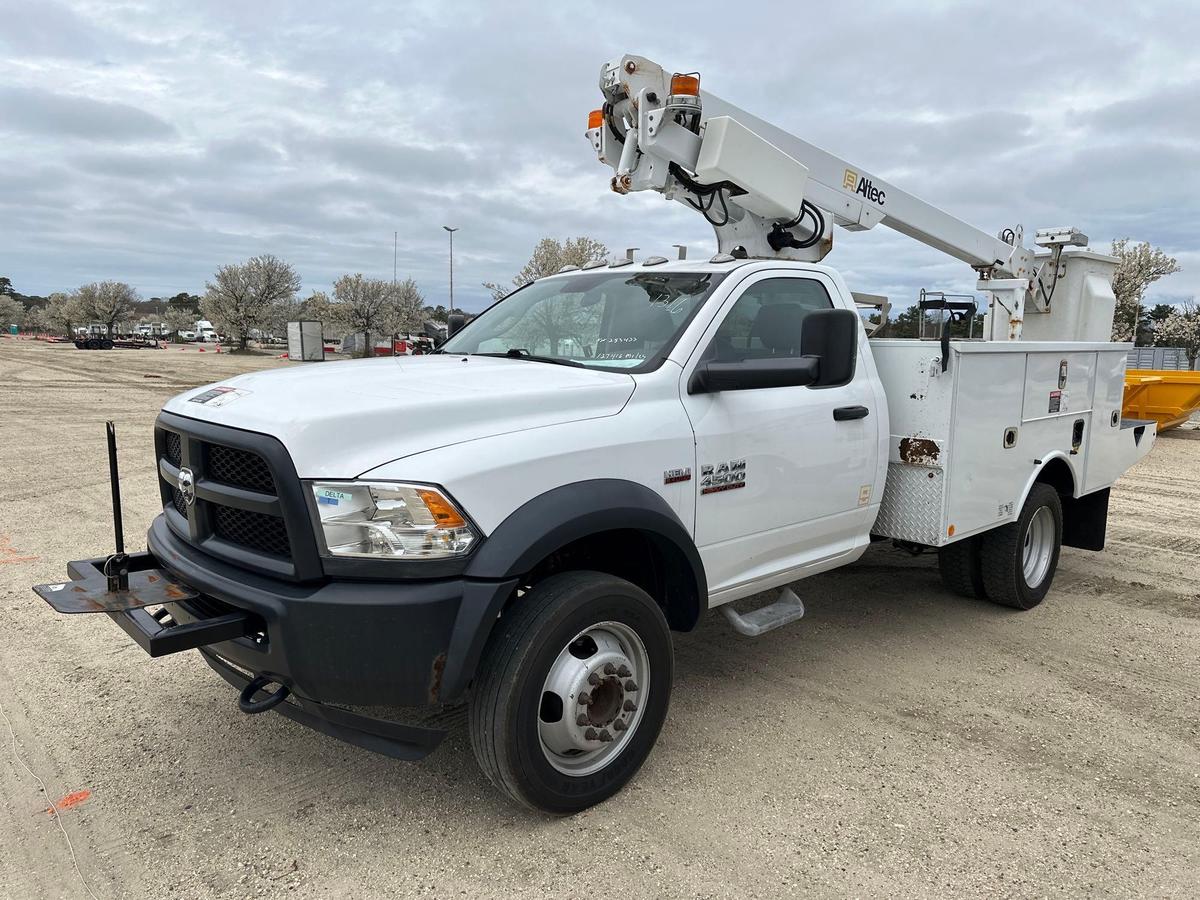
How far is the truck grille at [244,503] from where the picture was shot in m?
2.48

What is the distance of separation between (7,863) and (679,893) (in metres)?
2.16

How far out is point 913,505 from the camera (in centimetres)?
439

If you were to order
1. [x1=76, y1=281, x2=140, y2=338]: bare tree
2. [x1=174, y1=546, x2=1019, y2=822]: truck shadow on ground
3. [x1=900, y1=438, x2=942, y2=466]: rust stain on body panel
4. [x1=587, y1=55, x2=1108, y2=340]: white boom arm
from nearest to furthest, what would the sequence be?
[x1=174, y1=546, x2=1019, y2=822]: truck shadow on ground
[x1=900, y1=438, x2=942, y2=466]: rust stain on body panel
[x1=587, y1=55, x2=1108, y2=340]: white boom arm
[x1=76, y1=281, x2=140, y2=338]: bare tree

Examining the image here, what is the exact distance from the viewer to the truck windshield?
350 cm

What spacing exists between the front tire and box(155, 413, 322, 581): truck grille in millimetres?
692

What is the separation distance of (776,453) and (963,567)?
240cm

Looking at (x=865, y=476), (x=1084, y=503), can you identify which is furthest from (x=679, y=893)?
(x=1084, y=503)

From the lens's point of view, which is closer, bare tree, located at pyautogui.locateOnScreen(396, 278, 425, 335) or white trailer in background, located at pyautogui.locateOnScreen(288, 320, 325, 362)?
white trailer in background, located at pyautogui.locateOnScreen(288, 320, 325, 362)

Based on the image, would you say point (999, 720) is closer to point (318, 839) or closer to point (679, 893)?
point (679, 893)

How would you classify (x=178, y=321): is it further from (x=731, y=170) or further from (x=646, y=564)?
(x=646, y=564)

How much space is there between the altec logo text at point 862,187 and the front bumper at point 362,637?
4218 millimetres

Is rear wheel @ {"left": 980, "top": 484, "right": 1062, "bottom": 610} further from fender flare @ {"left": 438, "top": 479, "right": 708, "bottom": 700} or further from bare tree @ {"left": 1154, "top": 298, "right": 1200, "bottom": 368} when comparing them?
bare tree @ {"left": 1154, "top": 298, "right": 1200, "bottom": 368}

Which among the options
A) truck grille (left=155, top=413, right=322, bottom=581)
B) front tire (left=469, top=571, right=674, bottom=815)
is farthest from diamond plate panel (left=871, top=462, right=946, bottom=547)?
truck grille (left=155, top=413, right=322, bottom=581)

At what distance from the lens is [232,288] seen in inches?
2331
